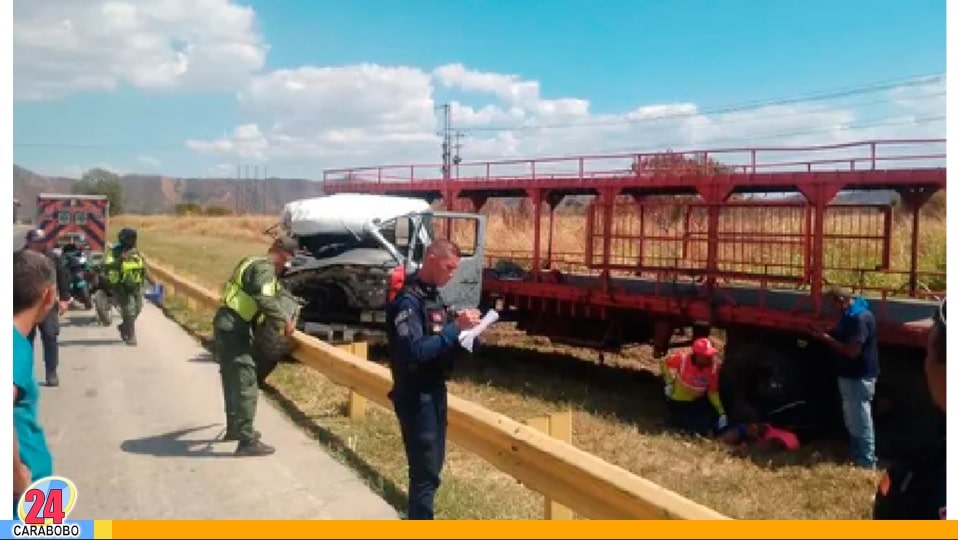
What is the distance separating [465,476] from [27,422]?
321cm

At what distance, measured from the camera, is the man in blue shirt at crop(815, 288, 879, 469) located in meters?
7.00

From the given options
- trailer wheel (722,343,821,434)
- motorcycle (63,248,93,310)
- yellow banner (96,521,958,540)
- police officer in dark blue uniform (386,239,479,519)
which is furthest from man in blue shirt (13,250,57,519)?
motorcycle (63,248,93,310)

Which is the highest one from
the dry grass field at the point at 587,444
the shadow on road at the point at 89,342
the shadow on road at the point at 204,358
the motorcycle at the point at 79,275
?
the motorcycle at the point at 79,275

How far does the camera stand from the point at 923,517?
8.29 ft

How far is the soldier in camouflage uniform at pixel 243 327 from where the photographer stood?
6.03m

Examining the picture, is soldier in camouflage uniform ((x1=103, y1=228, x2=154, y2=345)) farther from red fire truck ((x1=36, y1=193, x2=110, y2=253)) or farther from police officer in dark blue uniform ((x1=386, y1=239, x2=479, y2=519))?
red fire truck ((x1=36, y1=193, x2=110, y2=253))

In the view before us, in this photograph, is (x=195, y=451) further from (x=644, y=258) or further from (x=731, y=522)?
(x=644, y=258)

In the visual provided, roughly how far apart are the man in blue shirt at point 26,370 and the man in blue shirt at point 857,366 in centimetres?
583

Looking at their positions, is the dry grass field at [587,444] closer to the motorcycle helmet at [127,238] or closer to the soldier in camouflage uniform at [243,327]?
the soldier in camouflage uniform at [243,327]

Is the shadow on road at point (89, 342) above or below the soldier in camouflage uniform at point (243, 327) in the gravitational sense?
A: below

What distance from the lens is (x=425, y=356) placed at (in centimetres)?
408

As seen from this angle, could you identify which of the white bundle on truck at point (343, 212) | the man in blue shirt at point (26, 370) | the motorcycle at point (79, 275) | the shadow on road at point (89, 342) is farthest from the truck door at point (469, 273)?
the man in blue shirt at point (26, 370)

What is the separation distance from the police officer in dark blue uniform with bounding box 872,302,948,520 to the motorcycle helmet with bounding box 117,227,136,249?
34.0 feet

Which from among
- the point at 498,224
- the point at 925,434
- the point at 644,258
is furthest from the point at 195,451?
the point at 498,224
